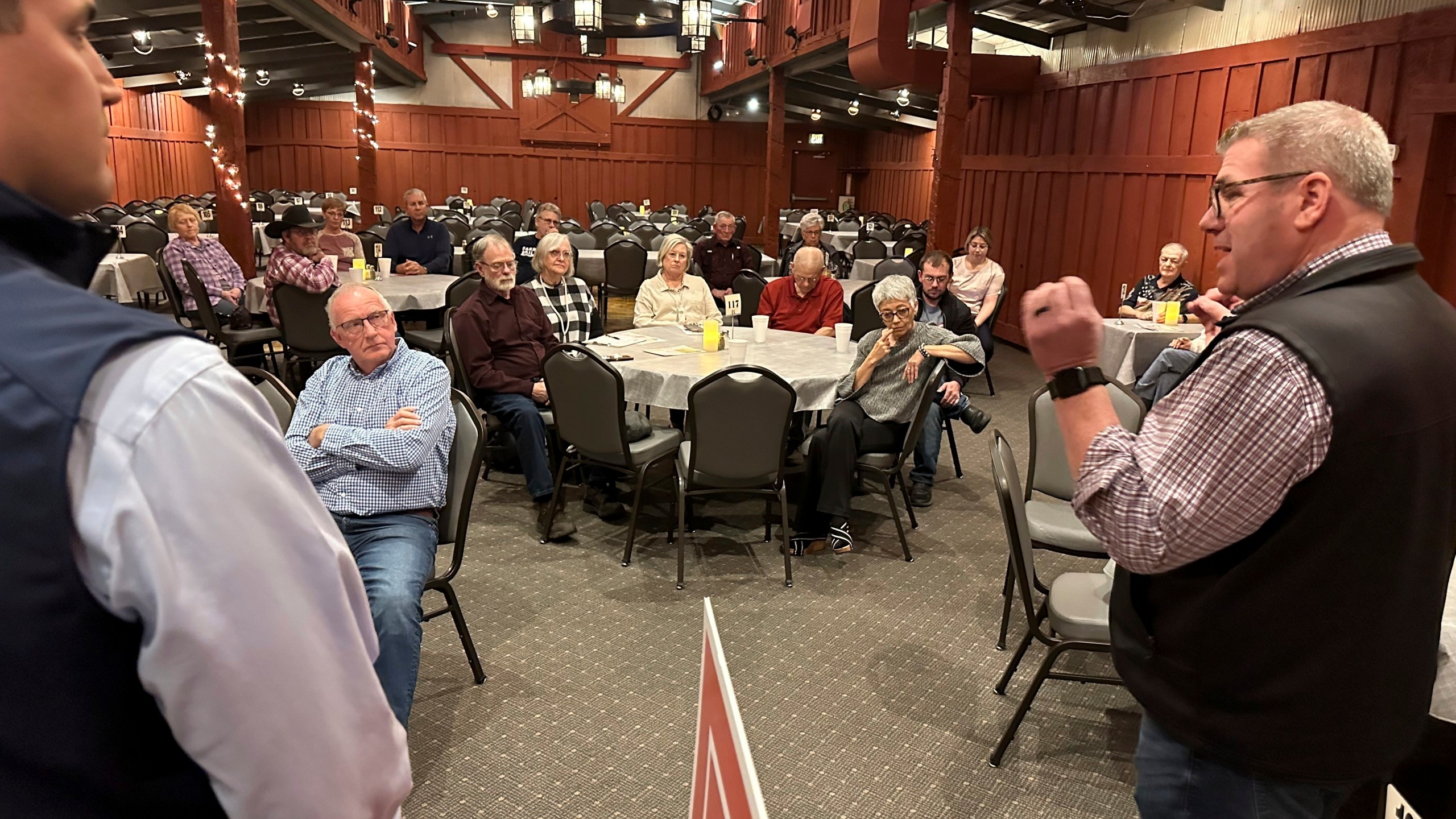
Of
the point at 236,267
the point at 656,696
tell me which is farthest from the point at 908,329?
the point at 236,267

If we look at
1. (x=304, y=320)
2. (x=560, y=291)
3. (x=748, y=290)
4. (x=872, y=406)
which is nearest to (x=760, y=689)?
(x=872, y=406)

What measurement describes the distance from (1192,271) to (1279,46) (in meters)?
1.79

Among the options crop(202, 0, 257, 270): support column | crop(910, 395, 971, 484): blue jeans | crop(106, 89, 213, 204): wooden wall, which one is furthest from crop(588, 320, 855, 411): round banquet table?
crop(106, 89, 213, 204): wooden wall

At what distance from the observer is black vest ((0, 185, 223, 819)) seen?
56cm

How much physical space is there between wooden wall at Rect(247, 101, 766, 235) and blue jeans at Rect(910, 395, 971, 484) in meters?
17.2

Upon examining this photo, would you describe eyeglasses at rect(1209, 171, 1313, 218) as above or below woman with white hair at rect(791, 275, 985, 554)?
above

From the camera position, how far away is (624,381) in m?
3.95

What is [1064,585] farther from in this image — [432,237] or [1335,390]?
[432,237]

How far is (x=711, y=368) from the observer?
4070 millimetres

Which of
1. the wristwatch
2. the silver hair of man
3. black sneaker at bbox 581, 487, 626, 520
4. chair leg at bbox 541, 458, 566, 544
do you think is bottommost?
black sneaker at bbox 581, 487, 626, 520

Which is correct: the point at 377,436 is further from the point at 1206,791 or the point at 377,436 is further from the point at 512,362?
the point at 1206,791

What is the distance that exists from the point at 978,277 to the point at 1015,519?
4.73 m

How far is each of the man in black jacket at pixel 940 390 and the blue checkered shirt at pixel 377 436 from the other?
2.15m

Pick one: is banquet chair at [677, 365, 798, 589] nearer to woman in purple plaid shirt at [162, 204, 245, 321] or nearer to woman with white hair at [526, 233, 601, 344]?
woman with white hair at [526, 233, 601, 344]
